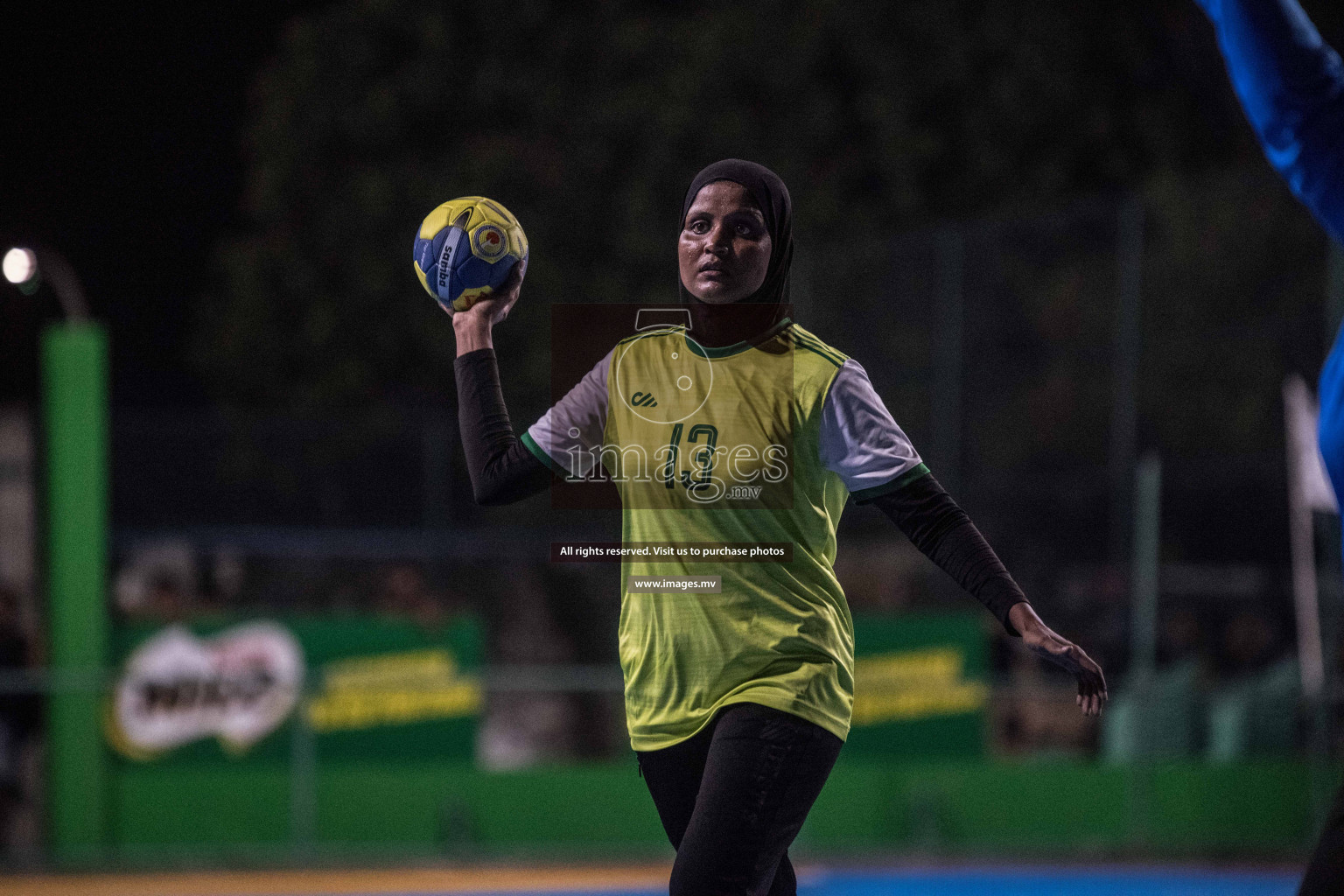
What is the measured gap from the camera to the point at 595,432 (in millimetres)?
3293

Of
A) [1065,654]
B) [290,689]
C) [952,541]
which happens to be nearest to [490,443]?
[952,541]

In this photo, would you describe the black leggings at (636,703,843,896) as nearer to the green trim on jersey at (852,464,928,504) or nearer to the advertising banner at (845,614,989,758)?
the green trim on jersey at (852,464,928,504)

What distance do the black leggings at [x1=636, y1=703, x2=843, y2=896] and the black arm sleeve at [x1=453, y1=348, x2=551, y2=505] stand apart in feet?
1.91

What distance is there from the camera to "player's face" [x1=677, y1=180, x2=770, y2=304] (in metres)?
3.13

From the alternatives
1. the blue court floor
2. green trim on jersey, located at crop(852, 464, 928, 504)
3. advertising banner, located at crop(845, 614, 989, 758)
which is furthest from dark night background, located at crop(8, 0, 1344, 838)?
green trim on jersey, located at crop(852, 464, 928, 504)

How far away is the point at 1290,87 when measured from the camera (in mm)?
2279

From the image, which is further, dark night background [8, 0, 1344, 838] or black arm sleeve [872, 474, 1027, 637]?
dark night background [8, 0, 1344, 838]

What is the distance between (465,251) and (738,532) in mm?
764

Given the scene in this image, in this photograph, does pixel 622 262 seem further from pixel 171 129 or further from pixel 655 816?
pixel 655 816

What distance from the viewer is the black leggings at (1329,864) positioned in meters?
2.68

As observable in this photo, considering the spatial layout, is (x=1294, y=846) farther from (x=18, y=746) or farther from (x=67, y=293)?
(x=67, y=293)

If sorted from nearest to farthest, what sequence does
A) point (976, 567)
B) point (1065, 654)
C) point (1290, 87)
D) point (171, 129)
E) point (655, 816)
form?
point (1290, 87), point (1065, 654), point (976, 567), point (655, 816), point (171, 129)

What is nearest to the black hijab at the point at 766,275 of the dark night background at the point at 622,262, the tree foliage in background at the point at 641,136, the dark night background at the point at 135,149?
the dark night background at the point at 622,262

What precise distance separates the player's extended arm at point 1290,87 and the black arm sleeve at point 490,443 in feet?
4.85
